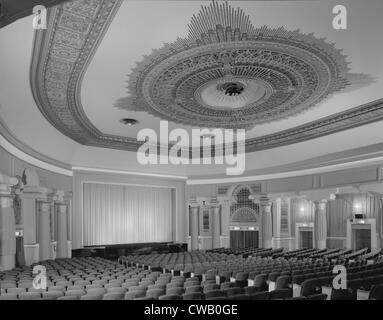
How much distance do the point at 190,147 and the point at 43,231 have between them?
29.3ft

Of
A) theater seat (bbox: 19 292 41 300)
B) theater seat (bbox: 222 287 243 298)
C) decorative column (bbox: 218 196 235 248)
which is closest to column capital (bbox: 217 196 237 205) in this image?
decorative column (bbox: 218 196 235 248)

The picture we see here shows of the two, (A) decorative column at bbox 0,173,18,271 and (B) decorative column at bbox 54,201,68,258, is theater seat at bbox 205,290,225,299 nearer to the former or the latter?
(A) decorative column at bbox 0,173,18,271

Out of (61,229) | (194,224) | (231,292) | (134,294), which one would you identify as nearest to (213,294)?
(231,292)

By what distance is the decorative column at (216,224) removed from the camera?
2494 cm

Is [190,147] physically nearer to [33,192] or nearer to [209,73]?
[33,192]

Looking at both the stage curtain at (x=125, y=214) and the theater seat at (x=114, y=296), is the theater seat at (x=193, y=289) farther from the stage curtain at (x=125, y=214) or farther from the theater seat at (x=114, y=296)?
the stage curtain at (x=125, y=214)

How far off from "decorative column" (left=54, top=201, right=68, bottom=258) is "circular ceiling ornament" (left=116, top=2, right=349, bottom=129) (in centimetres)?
802

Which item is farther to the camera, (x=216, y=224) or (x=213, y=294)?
(x=216, y=224)

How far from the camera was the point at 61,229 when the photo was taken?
1900 cm

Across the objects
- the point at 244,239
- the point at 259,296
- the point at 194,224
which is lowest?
the point at 244,239
